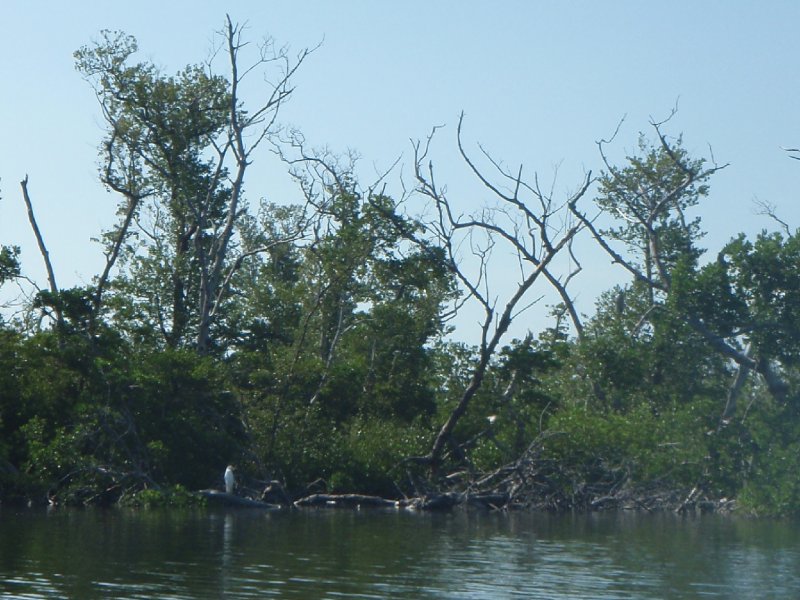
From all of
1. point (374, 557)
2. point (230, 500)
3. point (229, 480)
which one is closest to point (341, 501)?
point (230, 500)

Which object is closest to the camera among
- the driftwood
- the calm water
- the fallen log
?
the calm water

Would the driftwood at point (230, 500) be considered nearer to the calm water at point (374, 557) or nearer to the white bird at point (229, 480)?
the white bird at point (229, 480)

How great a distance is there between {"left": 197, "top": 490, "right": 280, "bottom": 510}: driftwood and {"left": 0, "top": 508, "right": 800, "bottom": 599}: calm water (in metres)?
1.13

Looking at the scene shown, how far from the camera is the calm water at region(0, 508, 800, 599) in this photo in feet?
45.9

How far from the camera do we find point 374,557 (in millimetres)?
17359

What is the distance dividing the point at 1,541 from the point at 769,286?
21.5 meters

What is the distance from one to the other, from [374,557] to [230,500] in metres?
10.1

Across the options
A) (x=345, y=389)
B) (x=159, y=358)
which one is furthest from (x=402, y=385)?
(x=159, y=358)

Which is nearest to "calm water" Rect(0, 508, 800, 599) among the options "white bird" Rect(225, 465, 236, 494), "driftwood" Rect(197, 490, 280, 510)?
"driftwood" Rect(197, 490, 280, 510)

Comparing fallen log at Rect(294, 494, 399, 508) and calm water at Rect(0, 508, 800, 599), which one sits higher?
fallen log at Rect(294, 494, 399, 508)

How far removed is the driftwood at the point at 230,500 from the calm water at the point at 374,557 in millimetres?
1126

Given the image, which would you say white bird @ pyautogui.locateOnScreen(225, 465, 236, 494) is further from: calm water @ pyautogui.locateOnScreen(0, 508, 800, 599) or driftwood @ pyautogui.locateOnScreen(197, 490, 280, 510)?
calm water @ pyautogui.locateOnScreen(0, 508, 800, 599)

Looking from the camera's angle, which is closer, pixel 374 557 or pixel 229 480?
pixel 374 557

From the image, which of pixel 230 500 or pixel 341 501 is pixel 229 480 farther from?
pixel 341 501
